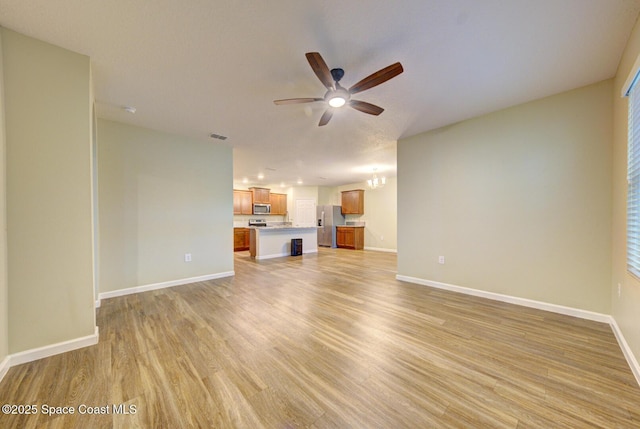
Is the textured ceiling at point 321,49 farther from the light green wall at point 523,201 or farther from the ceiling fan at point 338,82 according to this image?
the light green wall at point 523,201

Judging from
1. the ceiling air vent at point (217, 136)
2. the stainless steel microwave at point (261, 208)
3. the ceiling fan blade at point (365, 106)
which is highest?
the ceiling air vent at point (217, 136)

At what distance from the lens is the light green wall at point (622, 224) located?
1766mm

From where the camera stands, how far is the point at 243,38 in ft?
6.10

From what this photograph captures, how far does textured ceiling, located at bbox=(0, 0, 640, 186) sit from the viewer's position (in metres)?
1.60

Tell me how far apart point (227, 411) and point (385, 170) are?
6.48m

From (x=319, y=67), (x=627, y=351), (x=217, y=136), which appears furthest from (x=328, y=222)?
(x=627, y=351)

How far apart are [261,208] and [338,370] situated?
8231 mm

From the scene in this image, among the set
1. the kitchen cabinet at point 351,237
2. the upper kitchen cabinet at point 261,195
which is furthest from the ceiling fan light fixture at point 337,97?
the upper kitchen cabinet at point 261,195

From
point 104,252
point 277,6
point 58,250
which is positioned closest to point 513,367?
point 277,6

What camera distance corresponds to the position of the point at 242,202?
9023mm

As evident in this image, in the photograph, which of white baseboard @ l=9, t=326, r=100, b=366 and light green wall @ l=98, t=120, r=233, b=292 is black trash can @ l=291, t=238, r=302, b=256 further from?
white baseboard @ l=9, t=326, r=100, b=366

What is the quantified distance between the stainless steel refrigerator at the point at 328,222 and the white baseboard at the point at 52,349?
7.34 meters

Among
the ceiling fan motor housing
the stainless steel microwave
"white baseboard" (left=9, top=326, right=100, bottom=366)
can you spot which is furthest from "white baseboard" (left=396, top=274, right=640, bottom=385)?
the stainless steel microwave

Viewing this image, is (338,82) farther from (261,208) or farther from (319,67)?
(261,208)
